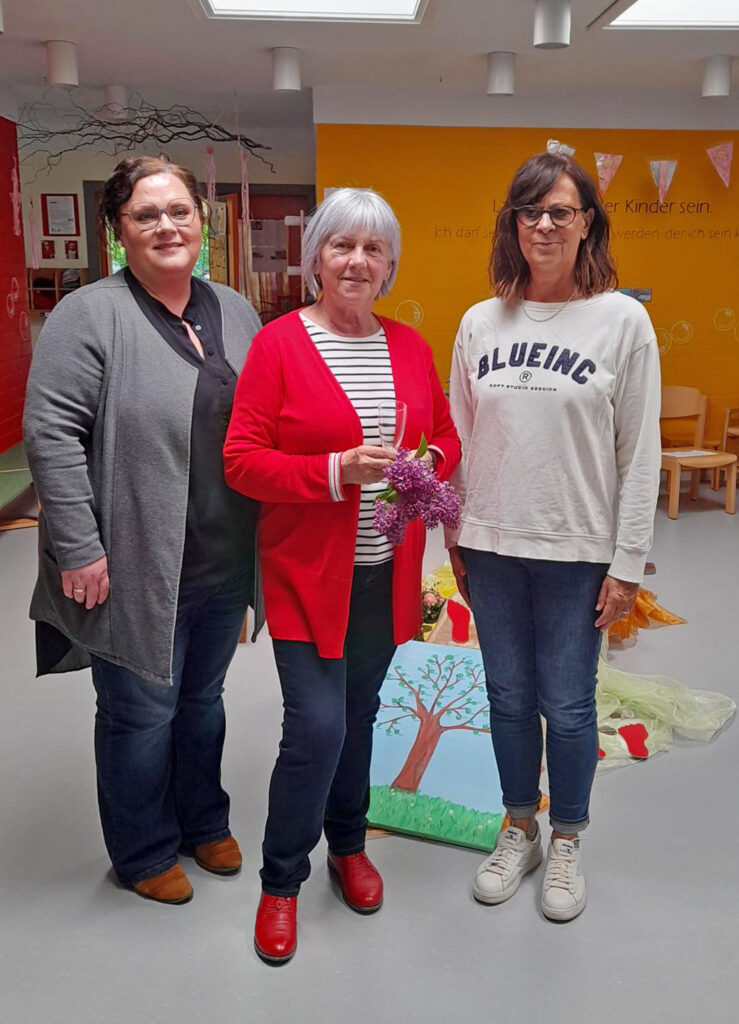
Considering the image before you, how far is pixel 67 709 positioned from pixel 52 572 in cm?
144

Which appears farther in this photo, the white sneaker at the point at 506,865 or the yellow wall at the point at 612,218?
the yellow wall at the point at 612,218

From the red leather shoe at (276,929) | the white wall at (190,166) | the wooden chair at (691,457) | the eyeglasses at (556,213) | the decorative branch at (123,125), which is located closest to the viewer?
the eyeglasses at (556,213)

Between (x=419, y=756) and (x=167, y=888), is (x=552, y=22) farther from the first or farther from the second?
(x=167, y=888)

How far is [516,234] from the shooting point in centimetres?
199

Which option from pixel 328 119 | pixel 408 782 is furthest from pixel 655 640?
pixel 328 119

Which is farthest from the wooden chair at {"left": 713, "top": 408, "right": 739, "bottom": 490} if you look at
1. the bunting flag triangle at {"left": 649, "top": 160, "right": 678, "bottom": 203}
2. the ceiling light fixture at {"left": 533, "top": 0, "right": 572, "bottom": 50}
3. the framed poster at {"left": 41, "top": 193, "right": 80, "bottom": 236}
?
the framed poster at {"left": 41, "top": 193, "right": 80, "bottom": 236}

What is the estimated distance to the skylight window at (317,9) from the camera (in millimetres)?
4883

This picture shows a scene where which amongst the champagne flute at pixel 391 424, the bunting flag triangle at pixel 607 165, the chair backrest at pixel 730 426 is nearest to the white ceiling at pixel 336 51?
the bunting flag triangle at pixel 607 165

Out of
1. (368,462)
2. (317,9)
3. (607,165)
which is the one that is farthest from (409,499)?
(607,165)

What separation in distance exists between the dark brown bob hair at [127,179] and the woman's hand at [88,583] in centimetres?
74

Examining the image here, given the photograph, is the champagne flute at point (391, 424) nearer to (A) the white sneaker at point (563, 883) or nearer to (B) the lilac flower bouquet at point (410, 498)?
(B) the lilac flower bouquet at point (410, 498)

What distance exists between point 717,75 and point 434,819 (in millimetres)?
5325

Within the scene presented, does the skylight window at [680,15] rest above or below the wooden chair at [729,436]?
above

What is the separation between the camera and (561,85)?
6602 mm
